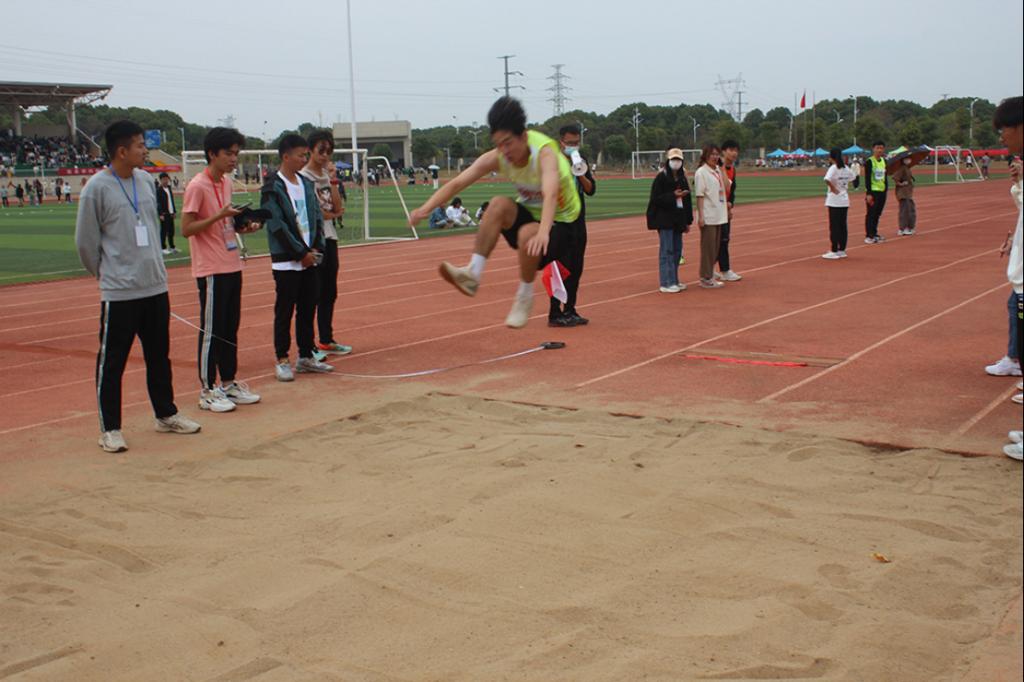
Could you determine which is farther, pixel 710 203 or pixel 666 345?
pixel 710 203

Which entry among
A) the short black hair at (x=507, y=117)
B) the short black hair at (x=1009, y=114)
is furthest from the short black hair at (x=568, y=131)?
the short black hair at (x=1009, y=114)

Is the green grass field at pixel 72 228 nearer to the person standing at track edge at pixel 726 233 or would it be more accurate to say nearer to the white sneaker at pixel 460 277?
the person standing at track edge at pixel 726 233

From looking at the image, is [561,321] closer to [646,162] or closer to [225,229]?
[225,229]

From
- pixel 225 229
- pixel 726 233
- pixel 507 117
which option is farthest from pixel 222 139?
pixel 726 233

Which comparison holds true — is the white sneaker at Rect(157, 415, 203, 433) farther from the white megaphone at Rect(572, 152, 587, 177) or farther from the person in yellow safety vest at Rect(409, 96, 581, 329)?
the white megaphone at Rect(572, 152, 587, 177)

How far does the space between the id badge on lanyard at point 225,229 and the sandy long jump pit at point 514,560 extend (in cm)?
173

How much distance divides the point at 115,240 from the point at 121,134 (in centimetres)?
70

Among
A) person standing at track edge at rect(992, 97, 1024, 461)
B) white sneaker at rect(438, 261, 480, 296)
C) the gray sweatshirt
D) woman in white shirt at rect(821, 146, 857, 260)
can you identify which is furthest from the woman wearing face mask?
person standing at track edge at rect(992, 97, 1024, 461)

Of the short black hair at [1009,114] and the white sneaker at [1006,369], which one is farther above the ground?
the short black hair at [1009,114]

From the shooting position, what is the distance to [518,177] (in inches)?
229

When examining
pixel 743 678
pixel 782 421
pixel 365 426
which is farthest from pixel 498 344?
pixel 743 678

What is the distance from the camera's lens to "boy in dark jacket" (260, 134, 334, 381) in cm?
864

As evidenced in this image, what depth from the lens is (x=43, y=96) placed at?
70750 mm

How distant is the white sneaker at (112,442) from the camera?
683 centimetres
